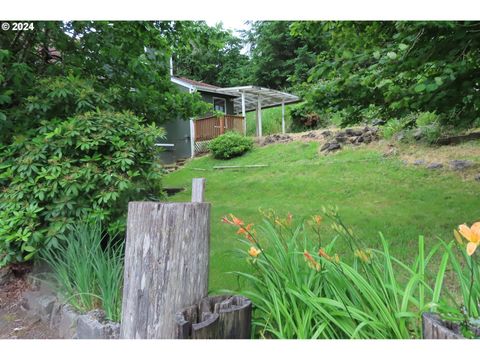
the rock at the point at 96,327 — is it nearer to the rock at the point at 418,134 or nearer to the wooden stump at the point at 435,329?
the wooden stump at the point at 435,329

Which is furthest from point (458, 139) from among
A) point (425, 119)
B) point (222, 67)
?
point (222, 67)

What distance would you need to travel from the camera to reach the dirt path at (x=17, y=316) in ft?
8.60

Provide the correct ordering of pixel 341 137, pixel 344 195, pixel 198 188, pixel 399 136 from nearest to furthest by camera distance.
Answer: pixel 198 188, pixel 344 195, pixel 399 136, pixel 341 137

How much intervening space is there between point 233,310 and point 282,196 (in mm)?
5682

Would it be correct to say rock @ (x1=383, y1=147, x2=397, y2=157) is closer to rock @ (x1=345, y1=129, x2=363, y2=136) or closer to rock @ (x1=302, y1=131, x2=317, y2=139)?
rock @ (x1=345, y1=129, x2=363, y2=136)

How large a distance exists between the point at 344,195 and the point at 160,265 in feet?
18.8

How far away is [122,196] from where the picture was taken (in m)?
2.93

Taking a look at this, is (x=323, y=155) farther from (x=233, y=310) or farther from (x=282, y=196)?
(x=233, y=310)

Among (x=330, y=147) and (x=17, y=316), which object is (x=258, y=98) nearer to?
(x=330, y=147)

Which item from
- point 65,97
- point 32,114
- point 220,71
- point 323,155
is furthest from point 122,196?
point 220,71

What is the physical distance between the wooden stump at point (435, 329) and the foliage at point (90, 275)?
1607mm

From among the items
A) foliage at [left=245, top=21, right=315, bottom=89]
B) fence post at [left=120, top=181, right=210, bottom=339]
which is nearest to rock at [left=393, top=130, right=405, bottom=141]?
fence post at [left=120, top=181, right=210, bottom=339]

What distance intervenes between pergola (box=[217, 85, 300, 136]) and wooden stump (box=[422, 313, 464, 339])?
40.4ft

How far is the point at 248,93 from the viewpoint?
1521 centimetres
